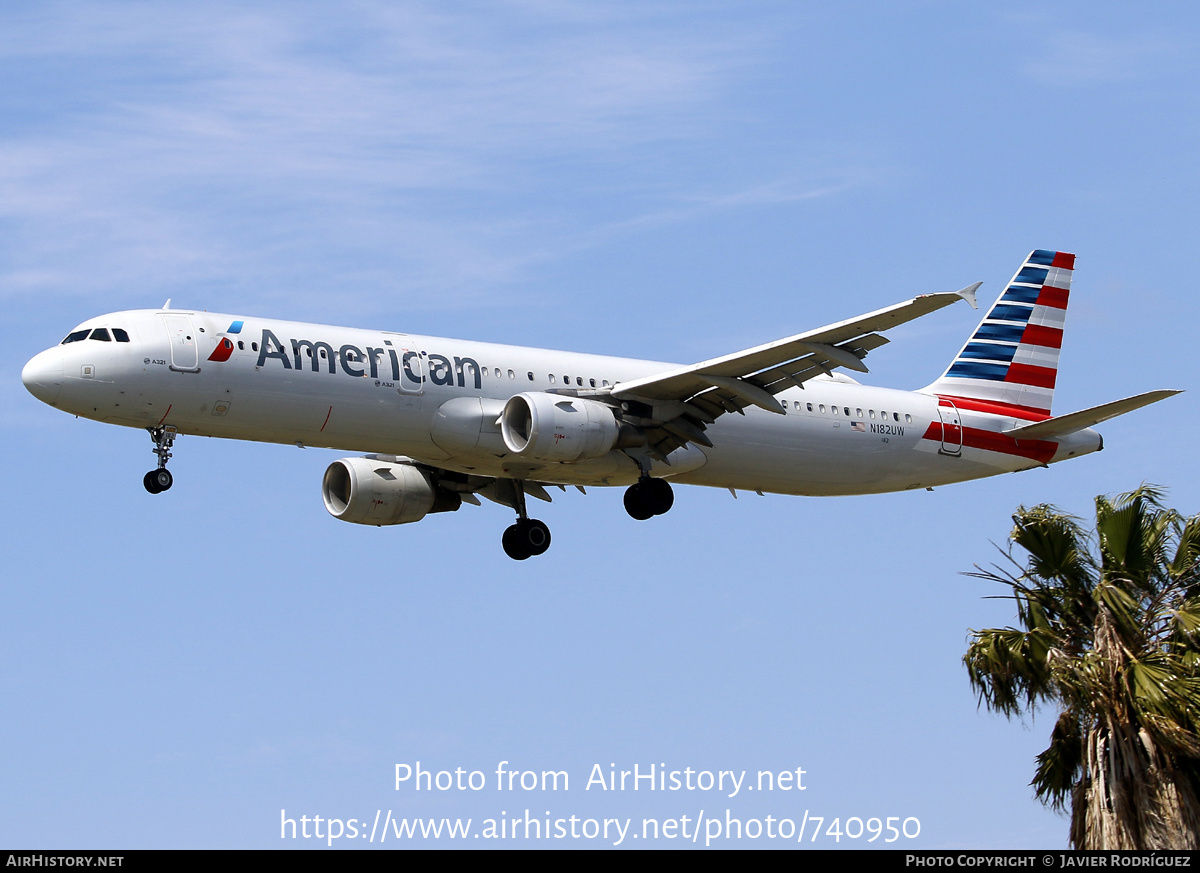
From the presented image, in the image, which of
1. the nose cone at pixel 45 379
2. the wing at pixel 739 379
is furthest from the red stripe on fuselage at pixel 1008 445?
the nose cone at pixel 45 379

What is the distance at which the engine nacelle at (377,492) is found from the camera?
1436 inches

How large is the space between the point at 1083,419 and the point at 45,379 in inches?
870

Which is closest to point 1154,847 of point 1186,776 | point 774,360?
point 1186,776

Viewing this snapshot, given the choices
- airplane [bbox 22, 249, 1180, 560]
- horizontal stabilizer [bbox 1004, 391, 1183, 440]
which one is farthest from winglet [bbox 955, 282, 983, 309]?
horizontal stabilizer [bbox 1004, 391, 1183, 440]

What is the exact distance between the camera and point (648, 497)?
113ft

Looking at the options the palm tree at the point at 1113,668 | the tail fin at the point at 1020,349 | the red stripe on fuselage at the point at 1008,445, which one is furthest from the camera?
the tail fin at the point at 1020,349

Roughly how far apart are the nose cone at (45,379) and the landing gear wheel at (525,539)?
11.1 m

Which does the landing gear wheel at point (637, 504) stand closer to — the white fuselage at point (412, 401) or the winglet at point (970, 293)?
the white fuselage at point (412, 401)

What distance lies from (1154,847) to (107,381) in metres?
19.3

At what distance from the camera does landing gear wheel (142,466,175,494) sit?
30.7 metres

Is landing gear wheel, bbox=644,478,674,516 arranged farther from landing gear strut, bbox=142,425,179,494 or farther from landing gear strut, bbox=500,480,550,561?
landing gear strut, bbox=142,425,179,494

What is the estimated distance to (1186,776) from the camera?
23.2 m

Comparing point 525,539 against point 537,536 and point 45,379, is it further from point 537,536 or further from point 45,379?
point 45,379
